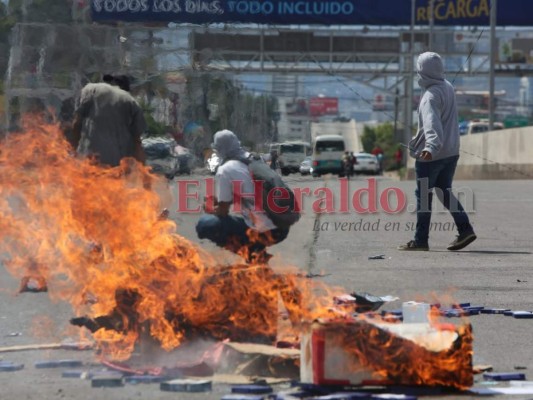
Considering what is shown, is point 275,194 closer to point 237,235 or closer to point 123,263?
point 237,235

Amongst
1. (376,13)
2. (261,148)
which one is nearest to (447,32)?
(376,13)

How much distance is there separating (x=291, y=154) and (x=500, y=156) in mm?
25672

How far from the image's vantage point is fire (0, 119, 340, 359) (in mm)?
6637

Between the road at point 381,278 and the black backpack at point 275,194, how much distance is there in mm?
384

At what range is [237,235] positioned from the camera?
25.3 ft

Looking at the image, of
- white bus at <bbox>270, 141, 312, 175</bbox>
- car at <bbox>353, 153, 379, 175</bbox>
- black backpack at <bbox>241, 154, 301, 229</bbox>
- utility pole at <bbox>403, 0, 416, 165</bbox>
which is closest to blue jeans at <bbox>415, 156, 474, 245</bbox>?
white bus at <bbox>270, 141, 312, 175</bbox>

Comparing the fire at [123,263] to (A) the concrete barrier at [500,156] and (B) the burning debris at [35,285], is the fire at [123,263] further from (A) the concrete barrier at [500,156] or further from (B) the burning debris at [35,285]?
(A) the concrete barrier at [500,156]

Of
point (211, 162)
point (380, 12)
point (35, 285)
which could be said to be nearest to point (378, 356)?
point (211, 162)

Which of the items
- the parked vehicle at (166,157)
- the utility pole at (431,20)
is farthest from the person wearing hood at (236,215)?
the utility pole at (431,20)

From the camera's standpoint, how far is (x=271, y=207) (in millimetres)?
7789

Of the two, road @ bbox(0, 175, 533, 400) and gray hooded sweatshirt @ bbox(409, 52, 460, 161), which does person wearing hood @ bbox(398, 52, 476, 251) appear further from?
road @ bbox(0, 175, 533, 400)

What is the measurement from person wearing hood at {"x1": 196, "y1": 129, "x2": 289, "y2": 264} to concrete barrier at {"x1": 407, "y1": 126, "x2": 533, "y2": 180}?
2536cm

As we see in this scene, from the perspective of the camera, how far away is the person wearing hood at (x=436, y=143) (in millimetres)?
12133

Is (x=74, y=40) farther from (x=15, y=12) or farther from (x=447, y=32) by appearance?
(x=447, y=32)
